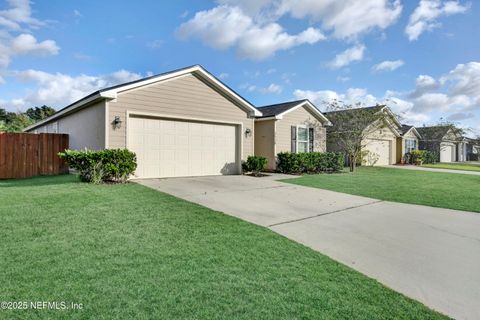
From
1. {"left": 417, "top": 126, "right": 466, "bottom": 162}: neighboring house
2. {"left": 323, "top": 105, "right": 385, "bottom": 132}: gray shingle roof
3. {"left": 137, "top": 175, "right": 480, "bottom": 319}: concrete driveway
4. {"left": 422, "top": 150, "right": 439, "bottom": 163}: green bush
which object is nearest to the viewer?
{"left": 137, "top": 175, "right": 480, "bottom": 319}: concrete driveway

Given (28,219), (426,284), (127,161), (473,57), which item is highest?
(473,57)

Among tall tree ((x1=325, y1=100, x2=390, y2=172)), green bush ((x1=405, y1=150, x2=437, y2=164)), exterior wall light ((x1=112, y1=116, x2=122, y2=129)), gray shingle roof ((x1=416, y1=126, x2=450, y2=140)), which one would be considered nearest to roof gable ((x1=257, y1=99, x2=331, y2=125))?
tall tree ((x1=325, y1=100, x2=390, y2=172))

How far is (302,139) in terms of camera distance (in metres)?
16.9

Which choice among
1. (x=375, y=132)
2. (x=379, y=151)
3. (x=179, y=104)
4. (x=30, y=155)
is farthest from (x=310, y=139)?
(x=30, y=155)

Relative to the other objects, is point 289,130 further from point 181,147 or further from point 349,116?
point 181,147

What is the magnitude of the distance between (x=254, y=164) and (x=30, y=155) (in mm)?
9674

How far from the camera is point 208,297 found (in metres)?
2.58

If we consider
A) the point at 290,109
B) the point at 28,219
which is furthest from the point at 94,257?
the point at 290,109

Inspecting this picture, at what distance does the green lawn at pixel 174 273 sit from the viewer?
95.4 inches

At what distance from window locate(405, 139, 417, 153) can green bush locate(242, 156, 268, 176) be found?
2111 cm

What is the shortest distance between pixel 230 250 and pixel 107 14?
36.0ft

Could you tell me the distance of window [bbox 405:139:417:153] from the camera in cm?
2769

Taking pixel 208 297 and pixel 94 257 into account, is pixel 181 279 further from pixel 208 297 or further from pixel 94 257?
pixel 94 257

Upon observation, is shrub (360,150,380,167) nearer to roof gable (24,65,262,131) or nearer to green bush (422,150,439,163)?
green bush (422,150,439,163)
